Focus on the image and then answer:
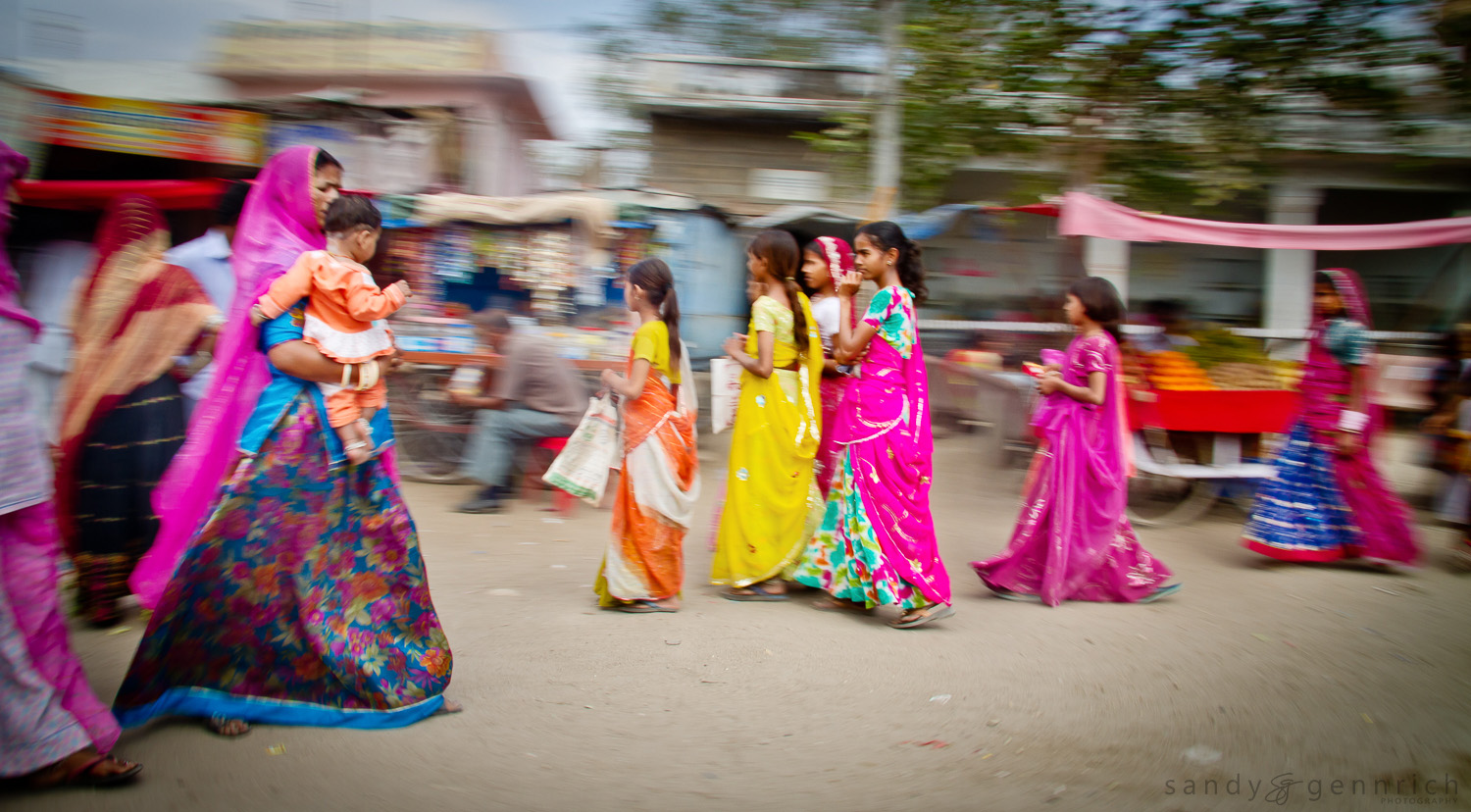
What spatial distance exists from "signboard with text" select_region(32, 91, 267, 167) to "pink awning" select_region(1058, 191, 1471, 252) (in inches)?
373

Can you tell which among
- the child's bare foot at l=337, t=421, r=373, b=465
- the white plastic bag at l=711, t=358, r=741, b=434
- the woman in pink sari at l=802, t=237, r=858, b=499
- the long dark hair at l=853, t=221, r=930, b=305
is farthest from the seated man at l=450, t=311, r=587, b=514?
the child's bare foot at l=337, t=421, r=373, b=465

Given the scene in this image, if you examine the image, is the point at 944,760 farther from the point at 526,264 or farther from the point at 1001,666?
the point at 526,264

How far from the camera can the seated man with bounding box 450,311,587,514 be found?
670cm

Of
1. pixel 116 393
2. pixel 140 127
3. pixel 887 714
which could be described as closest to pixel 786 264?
pixel 887 714

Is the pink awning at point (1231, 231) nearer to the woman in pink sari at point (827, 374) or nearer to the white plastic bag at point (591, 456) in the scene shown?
the woman in pink sari at point (827, 374)

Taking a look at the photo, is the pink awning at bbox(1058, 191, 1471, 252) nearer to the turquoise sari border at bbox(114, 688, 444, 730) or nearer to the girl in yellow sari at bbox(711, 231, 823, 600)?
the girl in yellow sari at bbox(711, 231, 823, 600)

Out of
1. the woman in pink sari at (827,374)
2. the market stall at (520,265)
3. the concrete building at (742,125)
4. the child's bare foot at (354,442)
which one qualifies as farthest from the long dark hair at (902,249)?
the concrete building at (742,125)

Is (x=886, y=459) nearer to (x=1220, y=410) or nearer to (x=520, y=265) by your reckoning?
(x=1220, y=410)

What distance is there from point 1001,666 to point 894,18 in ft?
24.6

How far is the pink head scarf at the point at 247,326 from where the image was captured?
2.85 meters

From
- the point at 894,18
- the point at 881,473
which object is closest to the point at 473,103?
the point at 894,18

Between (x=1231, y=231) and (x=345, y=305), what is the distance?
770cm

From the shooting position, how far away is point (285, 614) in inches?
109

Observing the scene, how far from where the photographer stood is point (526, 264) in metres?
9.62
